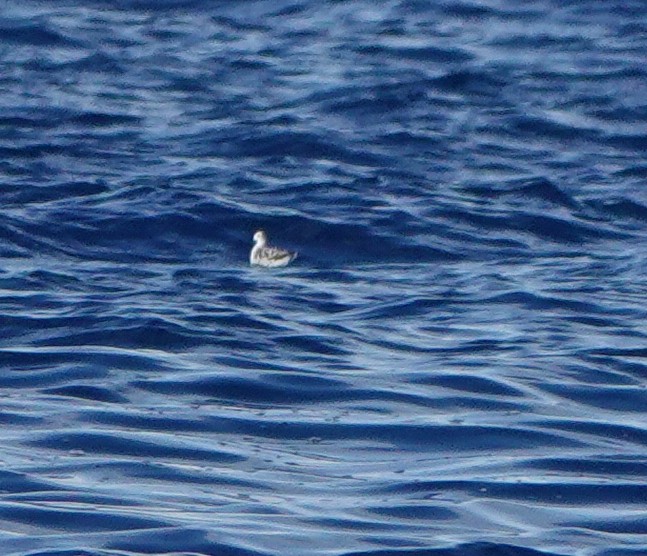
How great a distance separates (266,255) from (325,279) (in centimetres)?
41

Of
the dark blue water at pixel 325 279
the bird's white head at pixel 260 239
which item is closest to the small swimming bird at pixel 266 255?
the bird's white head at pixel 260 239

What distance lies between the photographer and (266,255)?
1120 centimetres

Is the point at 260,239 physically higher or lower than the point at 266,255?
higher

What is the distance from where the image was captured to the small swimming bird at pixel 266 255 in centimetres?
1115

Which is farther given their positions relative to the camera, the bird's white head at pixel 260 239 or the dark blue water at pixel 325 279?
the bird's white head at pixel 260 239

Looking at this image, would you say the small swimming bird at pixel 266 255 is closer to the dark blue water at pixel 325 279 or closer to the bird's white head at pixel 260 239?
the bird's white head at pixel 260 239

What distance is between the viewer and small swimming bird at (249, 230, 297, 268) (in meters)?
11.1

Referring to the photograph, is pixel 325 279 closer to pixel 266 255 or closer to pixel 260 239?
pixel 266 255

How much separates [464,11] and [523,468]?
48.9 ft

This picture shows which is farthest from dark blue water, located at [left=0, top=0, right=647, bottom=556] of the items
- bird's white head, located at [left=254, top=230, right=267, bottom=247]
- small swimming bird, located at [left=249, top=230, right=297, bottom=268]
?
bird's white head, located at [left=254, top=230, right=267, bottom=247]

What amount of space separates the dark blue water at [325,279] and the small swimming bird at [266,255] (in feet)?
0.41

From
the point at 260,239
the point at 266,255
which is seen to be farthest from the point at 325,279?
the point at 260,239

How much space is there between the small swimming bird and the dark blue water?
0.41 feet

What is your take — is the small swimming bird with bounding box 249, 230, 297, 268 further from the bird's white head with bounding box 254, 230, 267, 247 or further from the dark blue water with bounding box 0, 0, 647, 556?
the dark blue water with bounding box 0, 0, 647, 556
